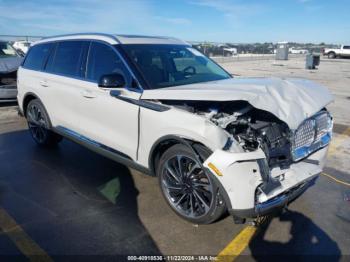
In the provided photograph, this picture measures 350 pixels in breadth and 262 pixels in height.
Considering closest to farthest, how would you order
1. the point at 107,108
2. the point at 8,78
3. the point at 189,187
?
the point at 189,187
the point at 107,108
the point at 8,78

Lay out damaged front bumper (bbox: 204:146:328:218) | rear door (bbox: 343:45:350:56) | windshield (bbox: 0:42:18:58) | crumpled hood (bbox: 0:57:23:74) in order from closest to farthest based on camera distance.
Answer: damaged front bumper (bbox: 204:146:328:218) < crumpled hood (bbox: 0:57:23:74) < windshield (bbox: 0:42:18:58) < rear door (bbox: 343:45:350:56)

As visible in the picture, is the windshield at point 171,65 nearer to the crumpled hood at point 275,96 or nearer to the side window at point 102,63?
the side window at point 102,63

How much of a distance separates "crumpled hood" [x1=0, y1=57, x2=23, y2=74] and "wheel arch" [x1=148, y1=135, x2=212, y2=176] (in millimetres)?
7730

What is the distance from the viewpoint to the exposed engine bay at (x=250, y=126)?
10.2ft

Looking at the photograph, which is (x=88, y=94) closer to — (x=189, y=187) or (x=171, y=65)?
(x=171, y=65)

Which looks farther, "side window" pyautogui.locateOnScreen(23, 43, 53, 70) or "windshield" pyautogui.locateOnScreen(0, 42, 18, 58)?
"windshield" pyautogui.locateOnScreen(0, 42, 18, 58)

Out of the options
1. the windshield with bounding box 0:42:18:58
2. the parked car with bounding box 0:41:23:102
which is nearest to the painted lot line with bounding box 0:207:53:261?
the parked car with bounding box 0:41:23:102

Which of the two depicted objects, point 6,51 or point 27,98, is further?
point 6,51

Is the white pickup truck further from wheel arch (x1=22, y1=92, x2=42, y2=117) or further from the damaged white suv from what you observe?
wheel arch (x1=22, y1=92, x2=42, y2=117)

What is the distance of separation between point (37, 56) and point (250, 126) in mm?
4356

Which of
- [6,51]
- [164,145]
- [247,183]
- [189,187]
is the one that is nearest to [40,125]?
[164,145]

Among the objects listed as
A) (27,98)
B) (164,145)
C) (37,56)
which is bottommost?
(164,145)

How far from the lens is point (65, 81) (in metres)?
4.88

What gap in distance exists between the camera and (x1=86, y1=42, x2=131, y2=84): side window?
4078 millimetres
